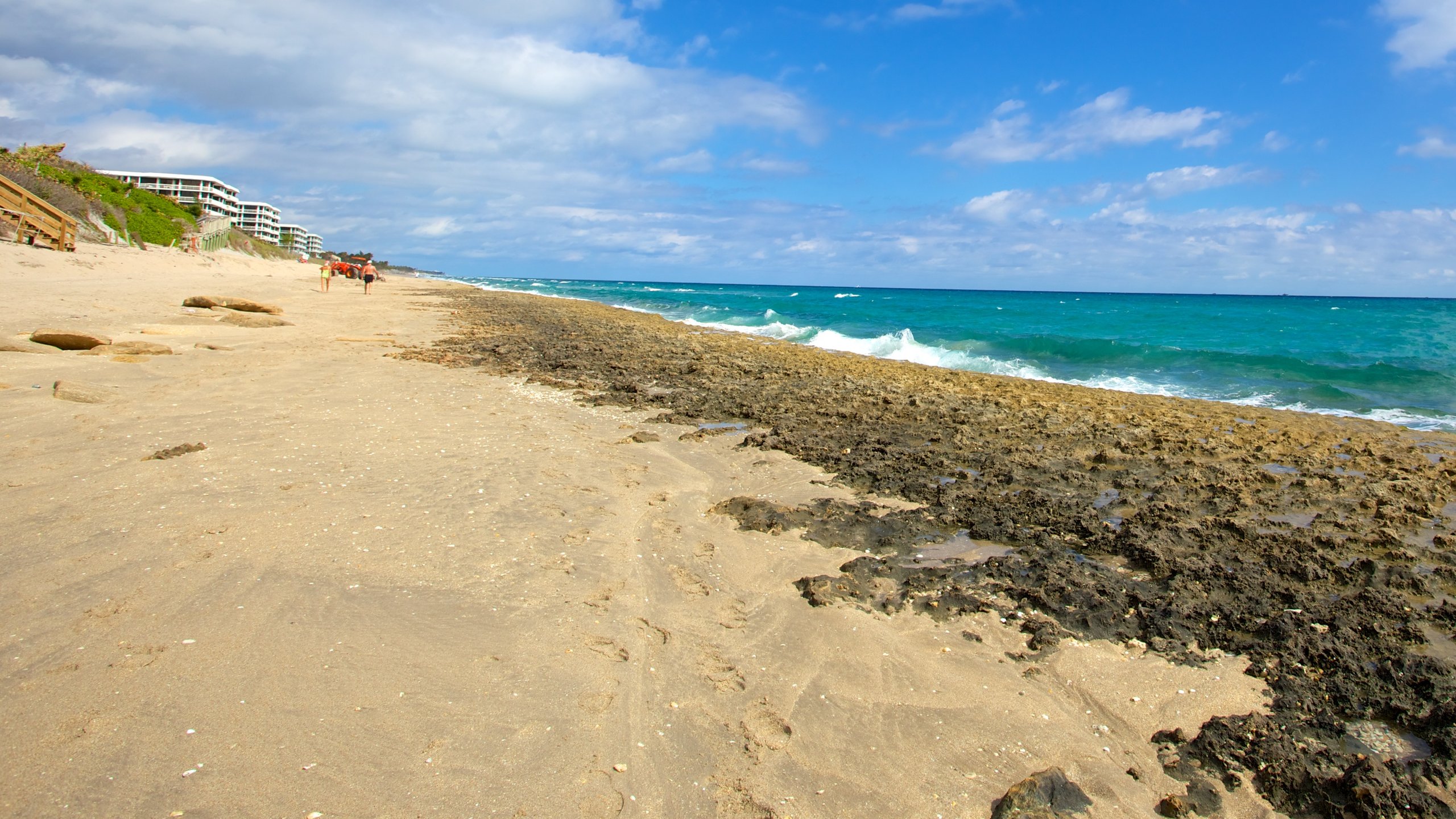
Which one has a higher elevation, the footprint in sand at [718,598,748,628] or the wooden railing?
the wooden railing

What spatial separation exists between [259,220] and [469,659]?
347ft

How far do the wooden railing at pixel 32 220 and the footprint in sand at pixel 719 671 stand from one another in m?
27.8

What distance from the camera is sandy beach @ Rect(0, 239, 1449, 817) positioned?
9.02 ft

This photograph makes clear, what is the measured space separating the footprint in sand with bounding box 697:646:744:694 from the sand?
0.02 meters

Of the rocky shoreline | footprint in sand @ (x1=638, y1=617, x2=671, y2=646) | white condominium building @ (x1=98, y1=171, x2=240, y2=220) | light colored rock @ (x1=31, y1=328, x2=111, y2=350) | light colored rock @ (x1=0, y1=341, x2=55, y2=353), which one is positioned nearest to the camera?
the rocky shoreline

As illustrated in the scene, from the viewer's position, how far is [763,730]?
3.25 meters

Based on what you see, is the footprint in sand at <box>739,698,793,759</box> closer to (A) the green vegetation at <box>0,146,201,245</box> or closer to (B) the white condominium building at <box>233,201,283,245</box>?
(A) the green vegetation at <box>0,146,201,245</box>

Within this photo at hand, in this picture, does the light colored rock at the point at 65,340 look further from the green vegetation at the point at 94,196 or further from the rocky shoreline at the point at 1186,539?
the green vegetation at the point at 94,196

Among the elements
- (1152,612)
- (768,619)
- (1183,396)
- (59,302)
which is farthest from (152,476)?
(1183,396)

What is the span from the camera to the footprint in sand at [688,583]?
456cm

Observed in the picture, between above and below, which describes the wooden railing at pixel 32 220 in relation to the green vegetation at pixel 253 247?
below

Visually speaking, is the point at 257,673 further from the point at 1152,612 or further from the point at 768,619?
the point at 1152,612

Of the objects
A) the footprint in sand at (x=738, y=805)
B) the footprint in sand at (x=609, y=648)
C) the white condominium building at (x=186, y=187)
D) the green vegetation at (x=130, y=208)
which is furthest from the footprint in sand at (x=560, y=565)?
the white condominium building at (x=186, y=187)

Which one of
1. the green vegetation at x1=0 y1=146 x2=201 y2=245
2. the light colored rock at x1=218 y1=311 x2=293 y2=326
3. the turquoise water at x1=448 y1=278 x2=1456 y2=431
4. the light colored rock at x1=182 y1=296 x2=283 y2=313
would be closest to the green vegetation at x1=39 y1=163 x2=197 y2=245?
the green vegetation at x1=0 y1=146 x2=201 y2=245
